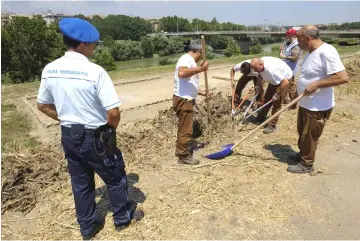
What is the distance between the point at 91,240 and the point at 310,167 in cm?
283

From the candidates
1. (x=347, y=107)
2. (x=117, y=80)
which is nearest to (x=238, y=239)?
(x=347, y=107)

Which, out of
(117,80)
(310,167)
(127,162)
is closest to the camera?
(310,167)

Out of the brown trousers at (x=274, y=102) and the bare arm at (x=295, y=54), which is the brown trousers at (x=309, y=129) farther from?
the bare arm at (x=295, y=54)

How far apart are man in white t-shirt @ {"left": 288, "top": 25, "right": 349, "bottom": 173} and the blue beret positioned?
2.40 metres

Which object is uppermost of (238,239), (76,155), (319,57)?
(319,57)

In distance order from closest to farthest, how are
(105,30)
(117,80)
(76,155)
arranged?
(76,155) < (117,80) < (105,30)

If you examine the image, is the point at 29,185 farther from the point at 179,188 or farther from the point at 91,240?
the point at 179,188

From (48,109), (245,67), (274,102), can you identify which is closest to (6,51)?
(245,67)

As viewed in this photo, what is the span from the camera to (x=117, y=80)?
1148 centimetres

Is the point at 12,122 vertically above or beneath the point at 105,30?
beneath

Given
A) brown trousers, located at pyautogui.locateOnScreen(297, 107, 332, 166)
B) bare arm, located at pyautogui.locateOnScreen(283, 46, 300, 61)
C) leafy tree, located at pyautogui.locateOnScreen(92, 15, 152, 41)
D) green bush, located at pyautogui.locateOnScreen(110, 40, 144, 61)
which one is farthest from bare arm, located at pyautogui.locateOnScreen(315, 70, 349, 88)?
leafy tree, located at pyautogui.locateOnScreen(92, 15, 152, 41)

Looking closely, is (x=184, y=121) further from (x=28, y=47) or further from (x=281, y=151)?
(x=28, y=47)

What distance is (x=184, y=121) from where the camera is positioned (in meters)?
4.26

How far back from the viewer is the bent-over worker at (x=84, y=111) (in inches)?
95.7
